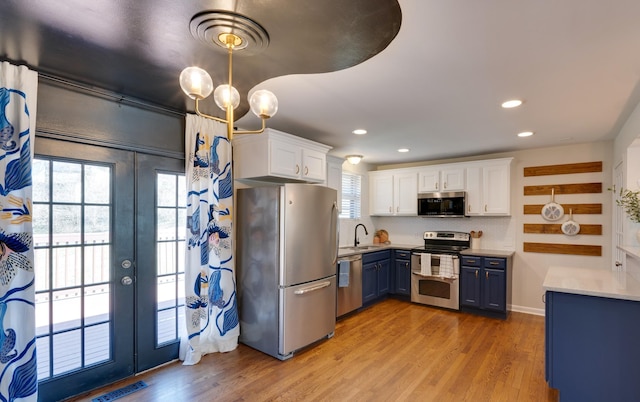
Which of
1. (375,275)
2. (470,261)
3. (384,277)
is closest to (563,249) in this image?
(470,261)

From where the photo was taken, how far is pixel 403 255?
204 inches

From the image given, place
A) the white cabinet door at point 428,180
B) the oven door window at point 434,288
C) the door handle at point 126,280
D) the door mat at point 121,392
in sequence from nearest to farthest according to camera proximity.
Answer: the door mat at point 121,392 → the door handle at point 126,280 → the oven door window at point 434,288 → the white cabinet door at point 428,180

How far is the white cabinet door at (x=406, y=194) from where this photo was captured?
5453 millimetres

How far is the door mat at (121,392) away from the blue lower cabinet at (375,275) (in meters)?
2.98

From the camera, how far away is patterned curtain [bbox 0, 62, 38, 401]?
2.02m

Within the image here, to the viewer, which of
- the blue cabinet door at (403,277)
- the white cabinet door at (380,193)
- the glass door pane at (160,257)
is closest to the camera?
the glass door pane at (160,257)

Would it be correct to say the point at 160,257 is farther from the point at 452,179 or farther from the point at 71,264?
the point at 452,179

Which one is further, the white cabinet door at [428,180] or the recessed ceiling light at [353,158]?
the white cabinet door at [428,180]

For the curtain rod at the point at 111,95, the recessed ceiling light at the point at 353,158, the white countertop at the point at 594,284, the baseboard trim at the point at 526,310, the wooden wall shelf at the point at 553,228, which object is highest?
the curtain rod at the point at 111,95

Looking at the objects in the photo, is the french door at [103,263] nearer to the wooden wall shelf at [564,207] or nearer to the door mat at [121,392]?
the door mat at [121,392]

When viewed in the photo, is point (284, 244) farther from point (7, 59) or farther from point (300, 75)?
point (7, 59)

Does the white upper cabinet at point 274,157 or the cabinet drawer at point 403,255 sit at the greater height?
the white upper cabinet at point 274,157

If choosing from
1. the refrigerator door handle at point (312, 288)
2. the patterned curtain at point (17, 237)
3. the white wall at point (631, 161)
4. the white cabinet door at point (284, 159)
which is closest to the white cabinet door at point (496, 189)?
the white wall at point (631, 161)

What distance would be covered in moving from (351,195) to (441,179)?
1.51 m
